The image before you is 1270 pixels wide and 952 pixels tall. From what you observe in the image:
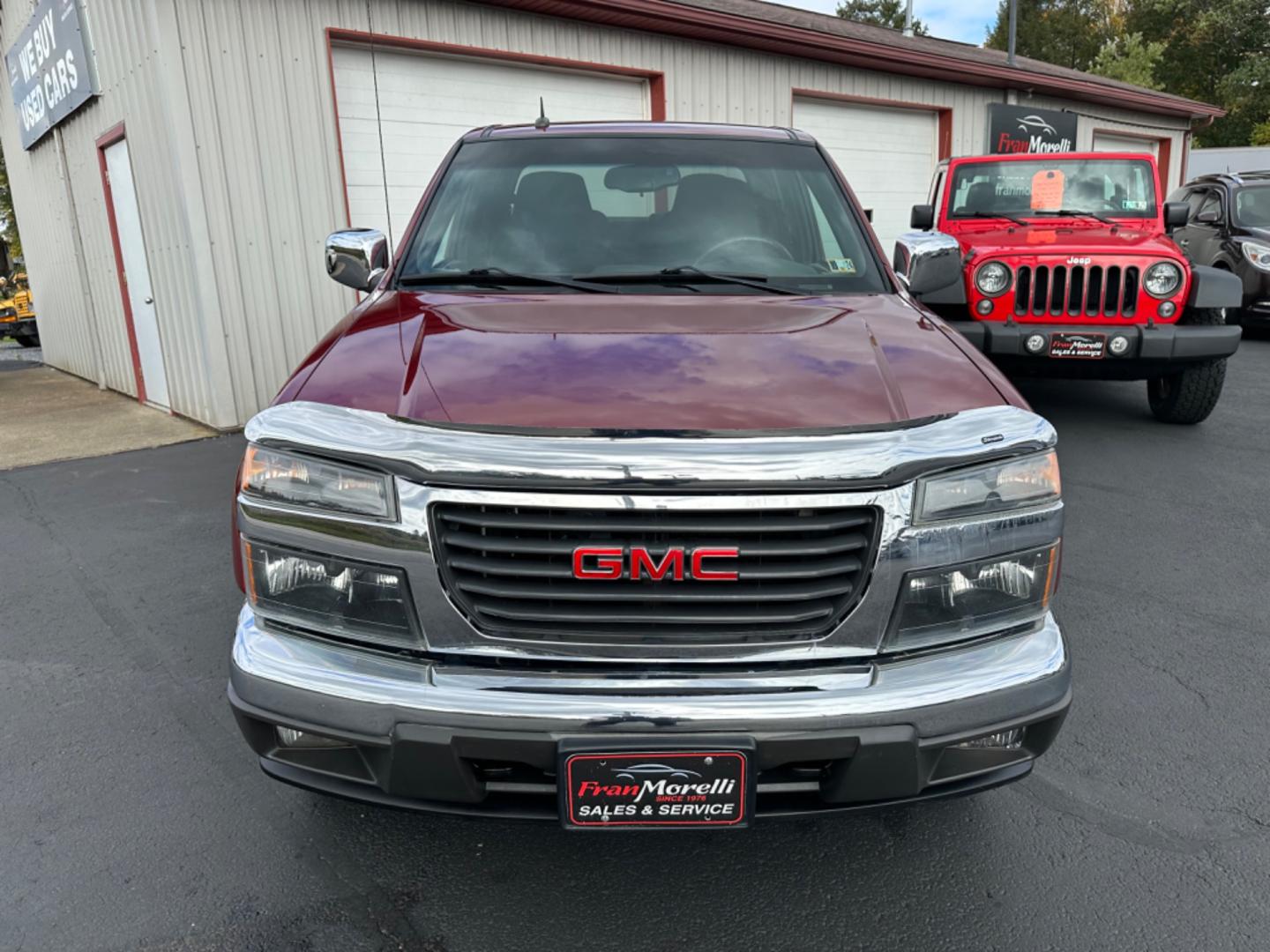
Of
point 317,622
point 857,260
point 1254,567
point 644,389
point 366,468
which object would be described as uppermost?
point 857,260

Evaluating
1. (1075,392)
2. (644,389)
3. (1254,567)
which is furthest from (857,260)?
(1075,392)

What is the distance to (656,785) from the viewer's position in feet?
5.46

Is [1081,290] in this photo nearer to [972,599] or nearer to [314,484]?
[972,599]

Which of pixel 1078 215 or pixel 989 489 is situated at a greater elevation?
pixel 1078 215

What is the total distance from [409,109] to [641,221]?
6303 millimetres

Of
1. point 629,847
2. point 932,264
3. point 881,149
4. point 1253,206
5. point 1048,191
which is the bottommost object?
point 629,847

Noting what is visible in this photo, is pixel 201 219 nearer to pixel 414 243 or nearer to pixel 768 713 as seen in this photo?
pixel 414 243

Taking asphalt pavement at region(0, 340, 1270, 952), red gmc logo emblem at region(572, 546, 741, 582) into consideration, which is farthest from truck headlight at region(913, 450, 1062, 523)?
asphalt pavement at region(0, 340, 1270, 952)

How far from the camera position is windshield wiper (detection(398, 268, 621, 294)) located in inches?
101

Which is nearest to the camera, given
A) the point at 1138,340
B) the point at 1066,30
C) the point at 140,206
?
the point at 1138,340

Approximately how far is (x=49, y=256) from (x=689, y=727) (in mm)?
14444

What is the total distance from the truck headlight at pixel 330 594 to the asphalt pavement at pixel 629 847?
1.47ft

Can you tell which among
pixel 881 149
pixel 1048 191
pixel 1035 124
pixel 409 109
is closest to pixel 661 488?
pixel 1048 191

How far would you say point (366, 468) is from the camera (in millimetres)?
1740
